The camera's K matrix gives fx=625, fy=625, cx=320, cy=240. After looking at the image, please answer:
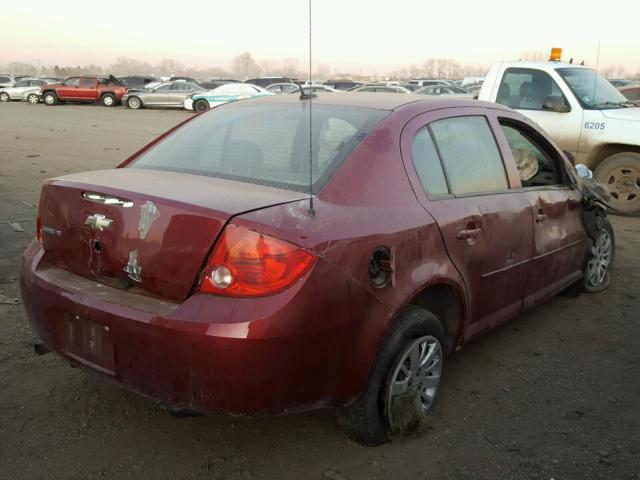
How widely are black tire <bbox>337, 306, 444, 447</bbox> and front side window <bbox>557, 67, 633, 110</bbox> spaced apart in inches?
244

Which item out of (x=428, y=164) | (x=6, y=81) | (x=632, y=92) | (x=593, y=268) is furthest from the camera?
(x=6, y=81)

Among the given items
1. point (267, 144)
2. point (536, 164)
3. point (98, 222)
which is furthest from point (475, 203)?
point (98, 222)

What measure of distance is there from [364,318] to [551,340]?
2.14 metres

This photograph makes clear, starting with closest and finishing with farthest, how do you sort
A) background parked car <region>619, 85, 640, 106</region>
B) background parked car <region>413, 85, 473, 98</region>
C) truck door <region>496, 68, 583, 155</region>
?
truck door <region>496, 68, 583, 155</region>
background parked car <region>619, 85, 640, 106</region>
background parked car <region>413, 85, 473, 98</region>

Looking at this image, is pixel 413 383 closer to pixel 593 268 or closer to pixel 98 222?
pixel 98 222

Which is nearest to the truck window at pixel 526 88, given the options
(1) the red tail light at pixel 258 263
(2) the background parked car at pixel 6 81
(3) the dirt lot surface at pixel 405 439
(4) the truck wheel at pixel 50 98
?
(3) the dirt lot surface at pixel 405 439

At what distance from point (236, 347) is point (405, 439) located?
1095mm

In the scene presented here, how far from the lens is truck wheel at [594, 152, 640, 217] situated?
7793 mm

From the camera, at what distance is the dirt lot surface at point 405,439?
2.68 metres

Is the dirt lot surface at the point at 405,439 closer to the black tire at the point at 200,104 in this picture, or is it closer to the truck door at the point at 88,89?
the black tire at the point at 200,104

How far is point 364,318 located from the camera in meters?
2.54

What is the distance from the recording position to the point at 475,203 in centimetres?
328

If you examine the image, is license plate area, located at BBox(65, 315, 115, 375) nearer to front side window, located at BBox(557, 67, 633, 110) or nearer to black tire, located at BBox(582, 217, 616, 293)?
black tire, located at BBox(582, 217, 616, 293)

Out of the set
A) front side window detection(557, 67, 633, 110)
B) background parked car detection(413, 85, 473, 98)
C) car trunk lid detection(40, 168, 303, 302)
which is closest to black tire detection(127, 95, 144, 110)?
background parked car detection(413, 85, 473, 98)
